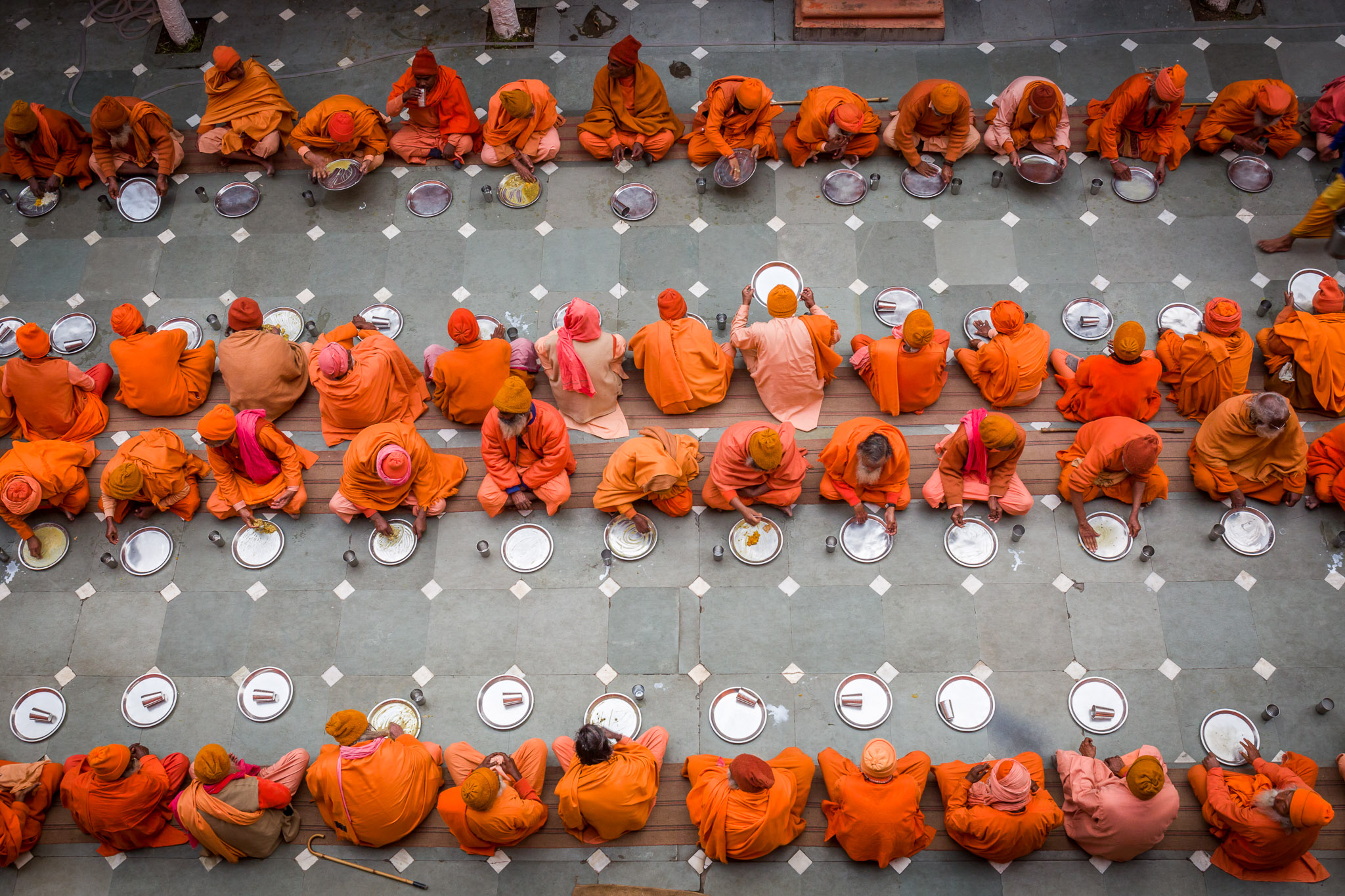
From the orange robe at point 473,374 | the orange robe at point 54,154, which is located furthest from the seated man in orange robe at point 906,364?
the orange robe at point 54,154

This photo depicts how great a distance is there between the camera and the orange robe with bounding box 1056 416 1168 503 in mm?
8562

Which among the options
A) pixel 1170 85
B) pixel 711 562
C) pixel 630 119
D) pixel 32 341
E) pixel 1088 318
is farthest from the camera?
pixel 630 119

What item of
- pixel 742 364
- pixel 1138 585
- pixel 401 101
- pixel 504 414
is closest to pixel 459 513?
pixel 504 414

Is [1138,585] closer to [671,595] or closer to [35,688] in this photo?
[671,595]

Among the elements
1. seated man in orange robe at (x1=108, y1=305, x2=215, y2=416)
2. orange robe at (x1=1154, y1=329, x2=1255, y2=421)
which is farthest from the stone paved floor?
seated man in orange robe at (x1=108, y1=305, x2=215, y2=416)

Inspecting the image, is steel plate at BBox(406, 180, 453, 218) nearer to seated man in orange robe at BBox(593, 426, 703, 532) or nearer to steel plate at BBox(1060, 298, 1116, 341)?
seated man in orange robe at BBox(593, 426, 703, 532)

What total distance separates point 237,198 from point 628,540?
616 centimetres

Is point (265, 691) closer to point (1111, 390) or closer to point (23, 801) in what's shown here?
point (23, 801)

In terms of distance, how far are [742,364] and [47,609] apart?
6.80 meters

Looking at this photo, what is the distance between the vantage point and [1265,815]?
7.21m

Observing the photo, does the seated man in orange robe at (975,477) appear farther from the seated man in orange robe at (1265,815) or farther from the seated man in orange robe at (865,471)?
the seated man in orange robe at (1265,815)

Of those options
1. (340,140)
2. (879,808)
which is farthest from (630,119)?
(879,808)

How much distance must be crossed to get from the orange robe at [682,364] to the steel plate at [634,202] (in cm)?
185

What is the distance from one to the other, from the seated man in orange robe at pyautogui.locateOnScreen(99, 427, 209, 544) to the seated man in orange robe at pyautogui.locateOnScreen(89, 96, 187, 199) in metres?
3.67
